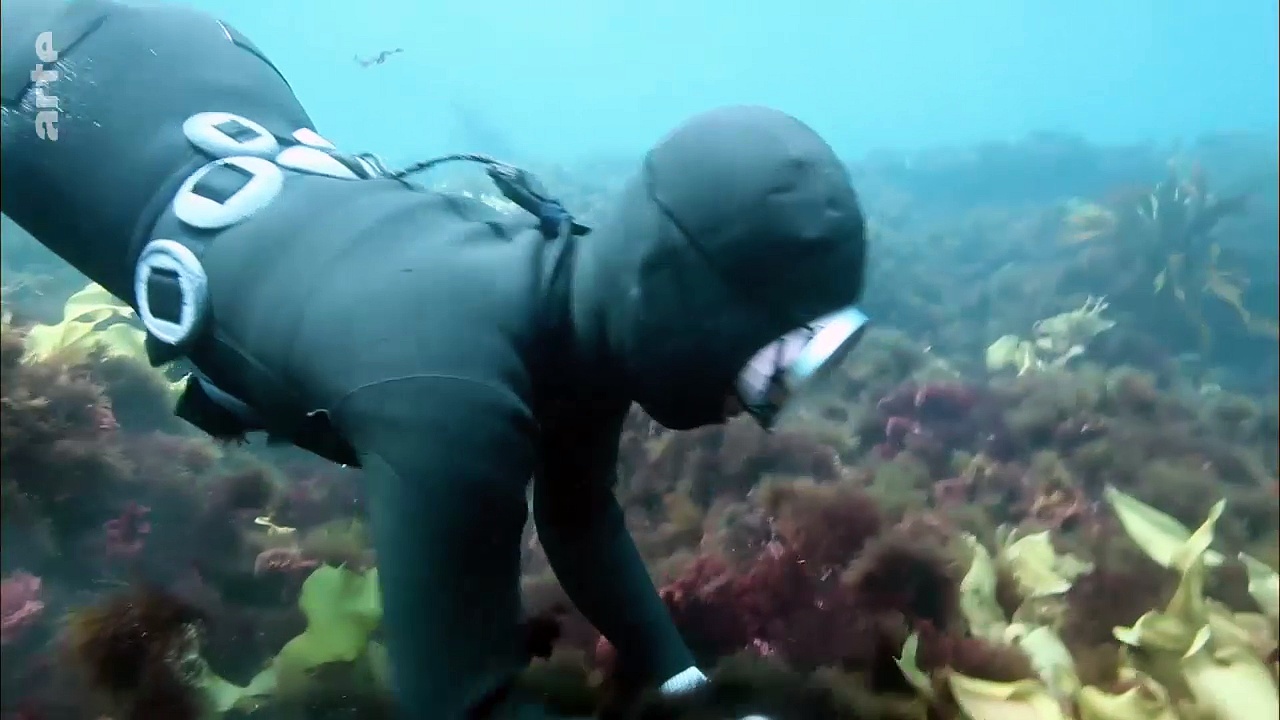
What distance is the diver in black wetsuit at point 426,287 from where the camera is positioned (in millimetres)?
1108

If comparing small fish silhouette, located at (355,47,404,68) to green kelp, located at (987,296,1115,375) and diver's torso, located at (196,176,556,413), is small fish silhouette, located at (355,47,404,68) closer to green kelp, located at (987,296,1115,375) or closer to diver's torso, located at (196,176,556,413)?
diver's torso, located at (196,176,556,413)

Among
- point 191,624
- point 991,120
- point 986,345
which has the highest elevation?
point 191,624

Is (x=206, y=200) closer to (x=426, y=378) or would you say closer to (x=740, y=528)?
(x=426, y=378)

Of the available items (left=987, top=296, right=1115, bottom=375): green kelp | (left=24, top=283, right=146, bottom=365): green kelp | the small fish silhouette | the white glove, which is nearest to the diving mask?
the white glove

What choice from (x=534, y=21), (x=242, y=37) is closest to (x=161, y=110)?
(x=242, y=37)

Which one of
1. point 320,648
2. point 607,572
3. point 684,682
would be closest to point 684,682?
point 684,682

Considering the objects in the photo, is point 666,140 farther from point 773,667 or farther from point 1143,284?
point 1143,284

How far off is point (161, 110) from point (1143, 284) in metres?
11.3

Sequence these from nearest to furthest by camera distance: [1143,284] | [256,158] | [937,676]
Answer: [256,158] < [937,676] < [1143,284]

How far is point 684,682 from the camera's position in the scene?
177 centimetres

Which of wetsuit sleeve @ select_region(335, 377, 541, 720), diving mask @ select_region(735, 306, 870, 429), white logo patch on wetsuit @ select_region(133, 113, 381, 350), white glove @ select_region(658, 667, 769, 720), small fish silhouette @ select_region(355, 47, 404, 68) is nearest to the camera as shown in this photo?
wetsuit sleeve @ select_region(335, 377, 541, 720)

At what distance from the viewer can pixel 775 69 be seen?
76375 mm

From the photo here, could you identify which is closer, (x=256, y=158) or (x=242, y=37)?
(x=256, y=158)

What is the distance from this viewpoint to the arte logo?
3.69ft
